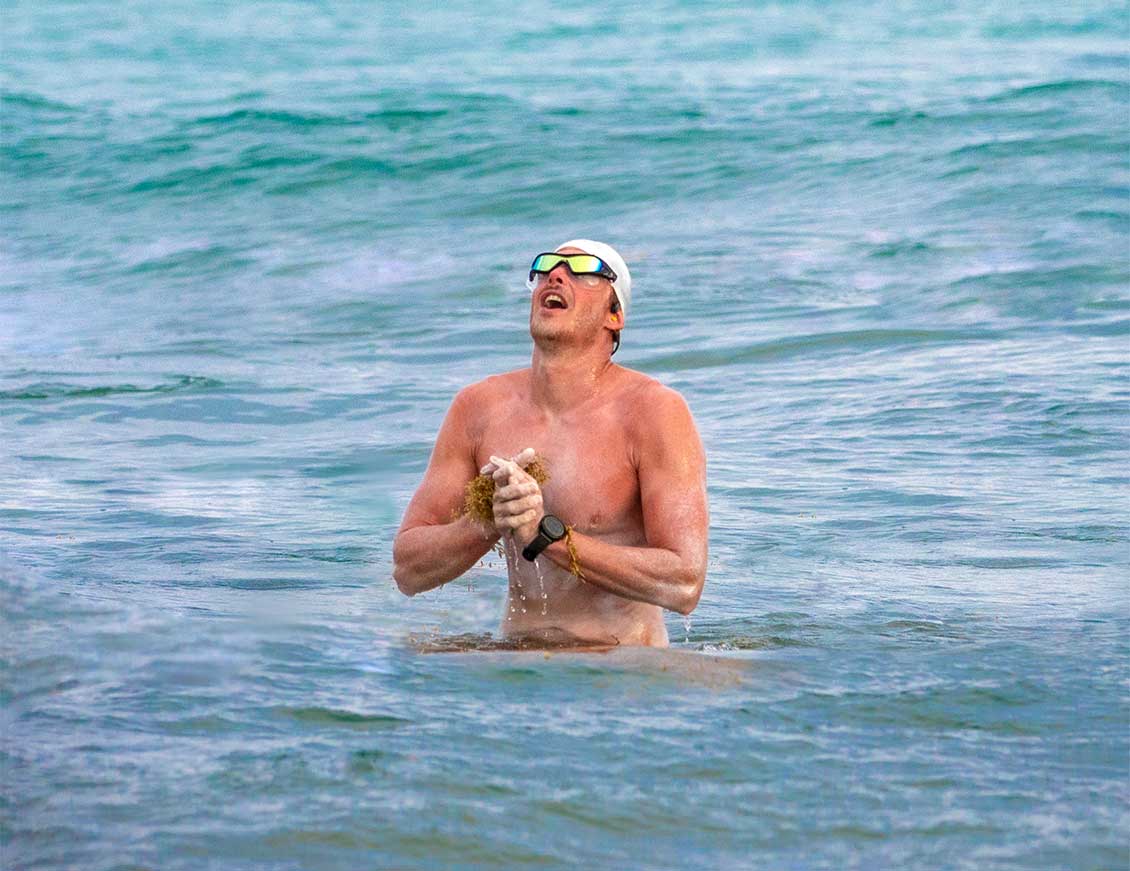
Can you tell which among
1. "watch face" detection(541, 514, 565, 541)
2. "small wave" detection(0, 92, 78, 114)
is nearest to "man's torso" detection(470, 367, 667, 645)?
"watch face" detection(541, 514, 565, 541)

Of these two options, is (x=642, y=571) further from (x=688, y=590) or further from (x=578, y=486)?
(x=578, y=486)

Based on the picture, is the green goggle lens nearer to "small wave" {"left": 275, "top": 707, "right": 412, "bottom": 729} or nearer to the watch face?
the watch face

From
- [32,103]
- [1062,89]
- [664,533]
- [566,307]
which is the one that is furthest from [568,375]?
[32,103]

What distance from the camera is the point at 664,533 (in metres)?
5.14

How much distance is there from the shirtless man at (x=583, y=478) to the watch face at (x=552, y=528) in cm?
12

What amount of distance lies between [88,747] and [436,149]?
1754cm

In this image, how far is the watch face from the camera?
484 cm

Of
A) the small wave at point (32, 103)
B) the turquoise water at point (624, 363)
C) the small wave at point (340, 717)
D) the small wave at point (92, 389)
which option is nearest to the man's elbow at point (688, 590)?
the turquoise water at point (624, 363)

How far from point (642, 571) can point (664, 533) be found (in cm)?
15

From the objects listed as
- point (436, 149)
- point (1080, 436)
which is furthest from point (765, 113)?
point (1080, 436)

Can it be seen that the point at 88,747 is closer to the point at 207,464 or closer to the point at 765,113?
the point at 207,464

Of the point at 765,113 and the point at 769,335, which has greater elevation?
the point at 765,113

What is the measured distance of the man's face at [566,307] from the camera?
5340mm

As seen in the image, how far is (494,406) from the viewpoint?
5.52 m
